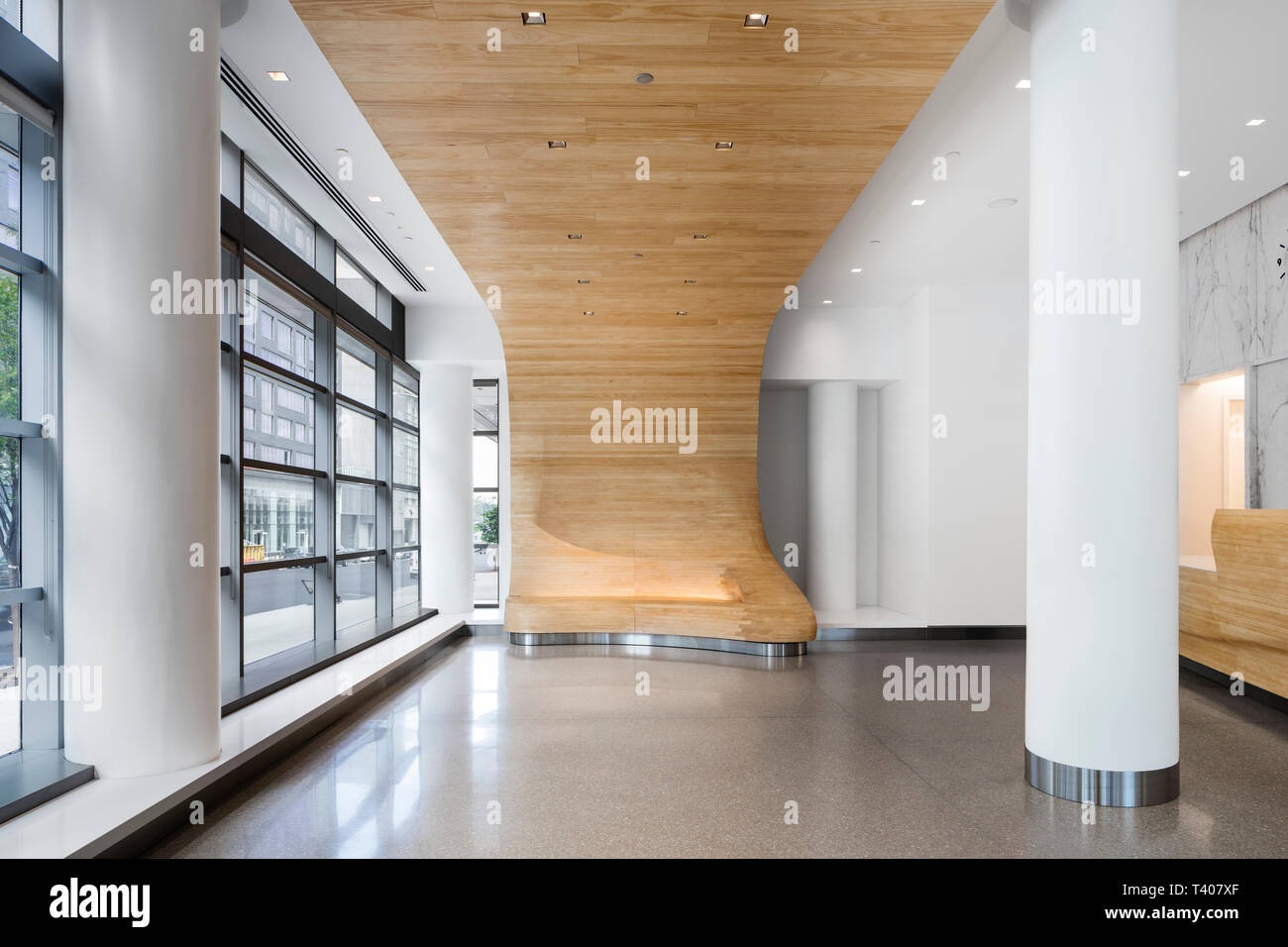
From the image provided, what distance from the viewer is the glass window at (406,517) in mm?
12164

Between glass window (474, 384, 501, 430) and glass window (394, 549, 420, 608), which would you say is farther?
glass window (474, 384, 501, 430)

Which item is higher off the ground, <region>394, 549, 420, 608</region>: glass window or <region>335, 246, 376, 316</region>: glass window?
<region>335, 246, 376, 316</region>: glass window

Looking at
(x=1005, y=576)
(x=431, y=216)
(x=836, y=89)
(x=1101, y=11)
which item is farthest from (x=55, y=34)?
(x=1005, y=576)

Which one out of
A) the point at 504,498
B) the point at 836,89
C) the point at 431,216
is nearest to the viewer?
the point at 836,89

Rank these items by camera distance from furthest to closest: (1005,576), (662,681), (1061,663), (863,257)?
(1005,576), (863,257), (662,681), (1061,663)

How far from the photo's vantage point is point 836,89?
4.82 m

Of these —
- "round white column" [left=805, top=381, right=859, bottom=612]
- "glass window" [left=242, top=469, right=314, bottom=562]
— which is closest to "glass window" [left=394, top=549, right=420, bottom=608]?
"glass window" [left=242, top=469, right=314, bottom=562]

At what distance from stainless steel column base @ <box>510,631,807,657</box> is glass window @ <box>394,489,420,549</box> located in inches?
122

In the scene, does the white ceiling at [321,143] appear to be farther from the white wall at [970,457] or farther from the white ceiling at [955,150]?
the white wall at [970,457]

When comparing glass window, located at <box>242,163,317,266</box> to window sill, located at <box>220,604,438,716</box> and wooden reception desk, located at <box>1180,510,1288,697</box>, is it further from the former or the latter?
wooden reception desk, located at <box>1180,510,1288,697</box>

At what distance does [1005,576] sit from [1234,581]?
12.4 ft

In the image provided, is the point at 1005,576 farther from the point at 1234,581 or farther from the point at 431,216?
the point at 431,216

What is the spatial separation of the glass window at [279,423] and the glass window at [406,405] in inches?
141

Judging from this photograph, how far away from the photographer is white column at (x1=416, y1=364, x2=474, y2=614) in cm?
1190
